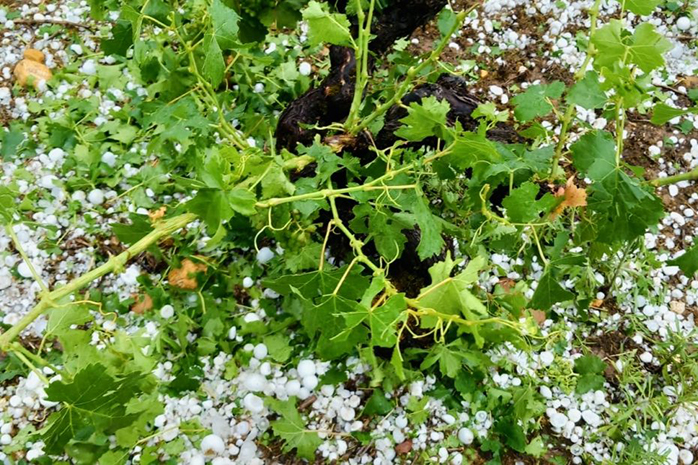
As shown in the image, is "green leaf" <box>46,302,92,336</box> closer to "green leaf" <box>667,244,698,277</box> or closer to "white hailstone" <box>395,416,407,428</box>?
"white hailstone" <box>395,416,407,428</box>

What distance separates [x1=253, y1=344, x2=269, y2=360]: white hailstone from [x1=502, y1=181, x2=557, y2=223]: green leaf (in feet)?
2.36

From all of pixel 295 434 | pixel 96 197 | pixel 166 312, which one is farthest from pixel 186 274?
pixel 295 434

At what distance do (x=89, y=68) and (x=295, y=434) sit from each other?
132 cm

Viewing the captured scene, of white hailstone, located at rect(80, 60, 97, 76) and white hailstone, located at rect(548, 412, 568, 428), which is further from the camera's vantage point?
white hailstone, located at rect(80, 60, 97, 76)

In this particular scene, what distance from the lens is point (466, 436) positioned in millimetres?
1484

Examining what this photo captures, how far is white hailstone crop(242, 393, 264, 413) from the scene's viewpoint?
1508mm

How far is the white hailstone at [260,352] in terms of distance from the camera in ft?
5.16

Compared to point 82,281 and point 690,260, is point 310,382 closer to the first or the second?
point 82,281

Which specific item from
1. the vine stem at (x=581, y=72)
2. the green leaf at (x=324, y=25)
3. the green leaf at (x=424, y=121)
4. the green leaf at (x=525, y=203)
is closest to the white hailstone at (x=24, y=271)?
the green leaf at (x=324, y=25)

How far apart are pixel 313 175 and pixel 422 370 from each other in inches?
21.1

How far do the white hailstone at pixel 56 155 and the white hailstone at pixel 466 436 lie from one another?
132cm

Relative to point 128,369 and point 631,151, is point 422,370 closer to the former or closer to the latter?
point 128,369

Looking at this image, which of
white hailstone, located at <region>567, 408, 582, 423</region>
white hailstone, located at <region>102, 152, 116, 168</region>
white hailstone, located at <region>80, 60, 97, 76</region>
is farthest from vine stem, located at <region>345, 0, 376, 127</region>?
white hailstone, located at <region>80, 60, 97, 76</region>

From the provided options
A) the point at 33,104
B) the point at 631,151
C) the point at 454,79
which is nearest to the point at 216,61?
the point at 454,79
